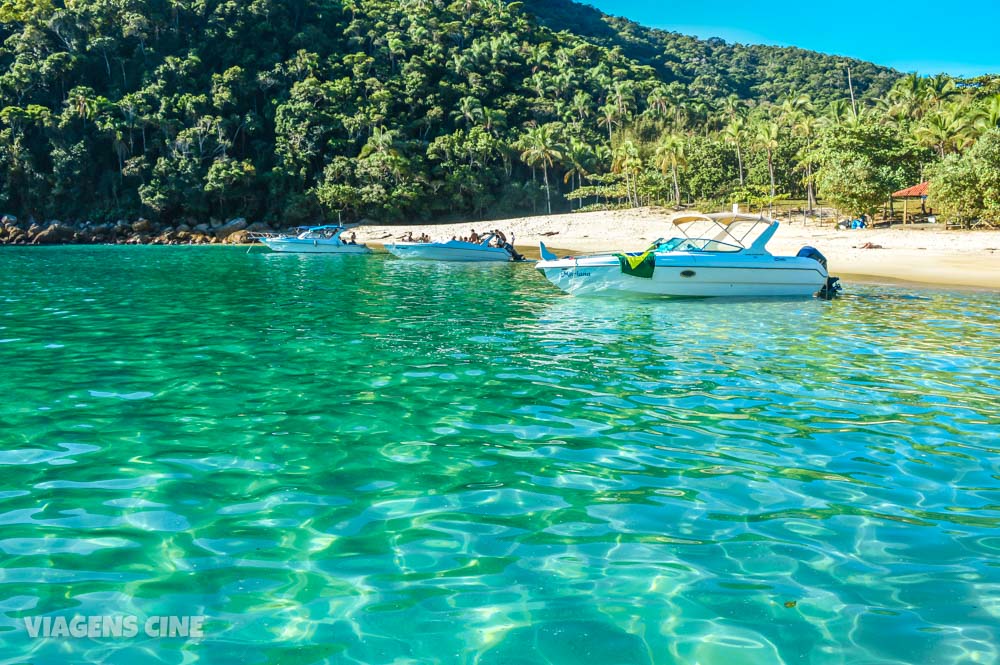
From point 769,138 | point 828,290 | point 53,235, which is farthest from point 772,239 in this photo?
point 53,235

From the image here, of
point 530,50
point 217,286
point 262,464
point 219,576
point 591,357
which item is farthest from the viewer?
point 530,50

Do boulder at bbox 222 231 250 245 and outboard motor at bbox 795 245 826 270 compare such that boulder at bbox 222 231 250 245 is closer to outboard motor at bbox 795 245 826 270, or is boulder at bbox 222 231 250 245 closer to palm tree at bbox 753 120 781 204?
palm tree at bbox 753 120 781 204

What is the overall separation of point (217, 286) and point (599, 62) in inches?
4420

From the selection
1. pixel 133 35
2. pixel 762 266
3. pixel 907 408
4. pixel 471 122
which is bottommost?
pixel 907 408

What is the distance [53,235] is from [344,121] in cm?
3752

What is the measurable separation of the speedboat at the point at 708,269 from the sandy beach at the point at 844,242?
8429 millimetres

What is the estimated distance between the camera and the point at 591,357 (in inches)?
461

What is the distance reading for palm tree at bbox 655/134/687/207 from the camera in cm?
7475

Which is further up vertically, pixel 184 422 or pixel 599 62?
pixel 599 62

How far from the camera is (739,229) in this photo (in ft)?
66.0

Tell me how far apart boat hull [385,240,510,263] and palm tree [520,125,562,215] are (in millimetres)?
48697

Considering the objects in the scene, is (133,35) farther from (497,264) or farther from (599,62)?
(497,264)

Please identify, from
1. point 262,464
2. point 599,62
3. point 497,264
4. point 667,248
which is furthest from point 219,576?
point 599,62

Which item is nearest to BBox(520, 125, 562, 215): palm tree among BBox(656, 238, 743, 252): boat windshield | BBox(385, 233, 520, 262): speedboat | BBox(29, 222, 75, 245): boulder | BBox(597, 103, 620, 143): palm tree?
BBox(597, 103, 620, 143): palm tree
